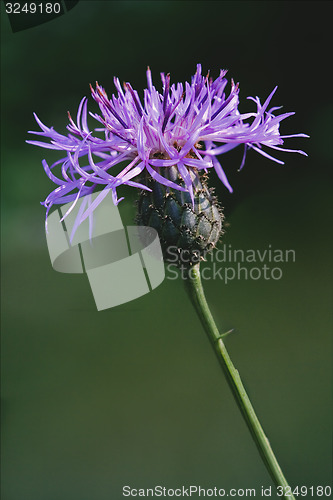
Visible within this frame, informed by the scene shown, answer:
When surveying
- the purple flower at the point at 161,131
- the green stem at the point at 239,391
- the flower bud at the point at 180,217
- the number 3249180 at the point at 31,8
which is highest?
the number 3249180 at the point at 31,8

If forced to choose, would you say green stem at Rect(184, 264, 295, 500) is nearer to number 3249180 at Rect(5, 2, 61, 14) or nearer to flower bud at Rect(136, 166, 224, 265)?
flower bud at Rect(136, 166, 224, 265)

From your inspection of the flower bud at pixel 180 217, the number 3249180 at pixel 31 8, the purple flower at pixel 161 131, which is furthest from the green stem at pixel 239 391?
the number 3249180 at pixel 31 8

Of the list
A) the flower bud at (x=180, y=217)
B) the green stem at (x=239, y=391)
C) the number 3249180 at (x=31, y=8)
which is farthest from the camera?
the number 3249180 at (x=31, y=8)

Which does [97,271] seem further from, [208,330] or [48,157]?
[48,157]

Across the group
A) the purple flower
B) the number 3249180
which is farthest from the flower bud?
the number 3249180

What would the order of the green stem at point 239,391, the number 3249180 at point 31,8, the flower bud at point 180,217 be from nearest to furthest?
1. the green stem at point 239,391
2. the flower bud at point 180,217
3. the number 3249180 at point 31,8

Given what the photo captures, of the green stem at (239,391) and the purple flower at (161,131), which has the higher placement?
the purple flower at (161,131)

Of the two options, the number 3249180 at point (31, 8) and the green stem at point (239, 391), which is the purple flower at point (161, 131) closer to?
the green stem at point (239, 391)

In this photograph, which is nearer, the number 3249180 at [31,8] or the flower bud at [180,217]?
the flower bud at [180,217]

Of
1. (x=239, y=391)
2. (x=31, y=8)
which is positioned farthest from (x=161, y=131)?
(x=31, y=8)
